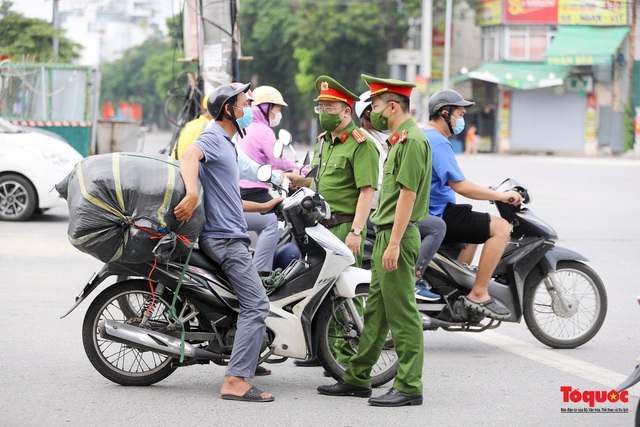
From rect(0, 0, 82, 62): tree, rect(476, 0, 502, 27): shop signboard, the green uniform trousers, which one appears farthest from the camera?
rect(476, 0, 502, 27): shop signboard

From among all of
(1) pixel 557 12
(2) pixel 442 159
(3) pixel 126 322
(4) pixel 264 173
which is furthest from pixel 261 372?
(1) pixel 557 12

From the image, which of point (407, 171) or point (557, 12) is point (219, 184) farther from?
point (557, 12)

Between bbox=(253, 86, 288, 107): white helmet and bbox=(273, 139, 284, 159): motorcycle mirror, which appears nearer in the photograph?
bbox=(273, 139, 284, 159): motorcycle mirror

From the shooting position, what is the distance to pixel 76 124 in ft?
65.2

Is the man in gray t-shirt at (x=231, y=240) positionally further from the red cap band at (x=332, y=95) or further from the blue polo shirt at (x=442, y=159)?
the blue polo shirt at (x=442, y=159)

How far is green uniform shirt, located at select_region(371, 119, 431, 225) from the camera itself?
225 inches

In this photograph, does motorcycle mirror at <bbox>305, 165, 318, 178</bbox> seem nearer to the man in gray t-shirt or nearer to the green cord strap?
the man in gray t-shirt

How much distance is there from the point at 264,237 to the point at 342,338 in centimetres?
160

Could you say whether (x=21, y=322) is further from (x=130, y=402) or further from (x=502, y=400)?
(x=502, y=400)

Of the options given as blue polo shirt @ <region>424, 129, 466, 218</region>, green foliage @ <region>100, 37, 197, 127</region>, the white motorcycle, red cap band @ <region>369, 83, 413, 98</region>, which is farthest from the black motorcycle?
green foliage @ <region>100, 37, 197, 127</region>

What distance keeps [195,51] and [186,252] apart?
9183 mm

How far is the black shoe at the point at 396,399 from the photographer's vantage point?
5.85 metres

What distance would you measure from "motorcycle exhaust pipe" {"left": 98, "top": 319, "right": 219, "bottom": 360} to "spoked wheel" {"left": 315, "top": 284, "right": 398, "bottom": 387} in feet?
2.53

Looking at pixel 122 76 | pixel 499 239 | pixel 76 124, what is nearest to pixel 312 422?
pixel 499 239
